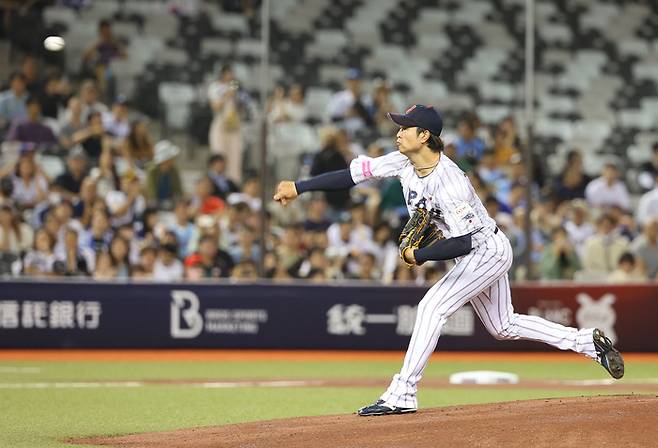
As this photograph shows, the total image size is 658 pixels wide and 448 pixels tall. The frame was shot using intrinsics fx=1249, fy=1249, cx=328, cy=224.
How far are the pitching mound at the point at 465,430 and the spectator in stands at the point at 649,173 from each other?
12.2 metres

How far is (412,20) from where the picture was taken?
24.3 metres

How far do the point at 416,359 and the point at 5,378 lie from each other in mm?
5704

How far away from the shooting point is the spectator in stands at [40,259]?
49.6ft

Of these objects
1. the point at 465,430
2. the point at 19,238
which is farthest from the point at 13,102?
the point at 465,430

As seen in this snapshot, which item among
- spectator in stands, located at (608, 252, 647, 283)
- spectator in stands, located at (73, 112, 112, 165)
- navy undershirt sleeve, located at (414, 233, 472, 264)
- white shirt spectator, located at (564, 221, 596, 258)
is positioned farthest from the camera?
white shirt spectator, located at (564, 221, 596, 258)

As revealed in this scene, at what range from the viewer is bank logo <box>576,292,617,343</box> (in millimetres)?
15750

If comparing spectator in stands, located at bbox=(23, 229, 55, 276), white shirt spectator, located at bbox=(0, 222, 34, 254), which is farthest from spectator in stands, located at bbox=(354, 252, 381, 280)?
white shirt spectator, located at bbox=(0, 222, 34, 254)

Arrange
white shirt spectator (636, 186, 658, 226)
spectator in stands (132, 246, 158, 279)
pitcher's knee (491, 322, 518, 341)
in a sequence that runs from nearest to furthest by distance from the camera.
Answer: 1. pitcher's knee (491, 322, 518, 341)
2. spectator in stands (132, 246, 158, 279)
3. white shirt spectator (636, 186, 658, 226)

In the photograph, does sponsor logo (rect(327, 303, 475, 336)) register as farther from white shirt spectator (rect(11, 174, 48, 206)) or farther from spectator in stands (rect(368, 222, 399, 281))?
white shirt spectator (rect(11, 174, 48, 206))

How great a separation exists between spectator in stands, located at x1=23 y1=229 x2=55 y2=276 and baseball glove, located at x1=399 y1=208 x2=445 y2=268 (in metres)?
8.63

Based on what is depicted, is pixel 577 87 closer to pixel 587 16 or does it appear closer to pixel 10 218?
pixel 587 16

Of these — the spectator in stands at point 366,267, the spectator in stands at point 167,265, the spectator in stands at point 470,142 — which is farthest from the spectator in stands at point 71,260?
the spectator in stands at point 470,142

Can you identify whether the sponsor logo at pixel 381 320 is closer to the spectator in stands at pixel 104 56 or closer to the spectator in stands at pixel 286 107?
the spectator in stands at pixel 286 107

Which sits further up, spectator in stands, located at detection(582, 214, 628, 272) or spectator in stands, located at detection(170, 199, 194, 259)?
spectator in stands, located at detection(170, 199, 194, 259)
